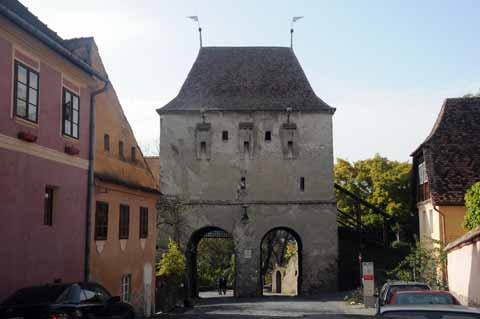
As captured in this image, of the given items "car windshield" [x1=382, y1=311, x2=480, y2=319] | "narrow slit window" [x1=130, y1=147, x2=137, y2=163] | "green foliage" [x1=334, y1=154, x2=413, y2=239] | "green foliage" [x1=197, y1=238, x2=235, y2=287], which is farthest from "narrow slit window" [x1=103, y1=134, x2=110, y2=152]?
"green foliage" [x1=197, y1=238, x2=235, y2=287]

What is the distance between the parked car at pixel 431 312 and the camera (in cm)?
874

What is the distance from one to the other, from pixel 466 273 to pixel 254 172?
72.5ft

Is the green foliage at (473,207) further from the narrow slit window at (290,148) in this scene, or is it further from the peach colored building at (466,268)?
the narrow slit window at (290,148)

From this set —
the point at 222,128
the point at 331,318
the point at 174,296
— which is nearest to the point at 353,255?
the point at 222,128

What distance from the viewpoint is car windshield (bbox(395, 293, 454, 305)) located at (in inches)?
587

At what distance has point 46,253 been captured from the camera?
17.1 m

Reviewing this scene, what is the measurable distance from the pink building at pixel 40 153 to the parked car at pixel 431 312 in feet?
30.3

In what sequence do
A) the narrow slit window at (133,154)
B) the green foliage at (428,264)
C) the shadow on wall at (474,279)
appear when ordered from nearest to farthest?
the shadow on wall at (474,279)
the narrow slit window at (133,154)
the green foliage at (428,264)

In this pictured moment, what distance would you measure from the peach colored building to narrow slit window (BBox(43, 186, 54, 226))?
11.8 m

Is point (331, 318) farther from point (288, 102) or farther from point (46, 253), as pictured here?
point (288, 102)

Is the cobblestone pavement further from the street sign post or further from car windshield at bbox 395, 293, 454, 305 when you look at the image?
car windshield at bbox 395, 293, 454, 305

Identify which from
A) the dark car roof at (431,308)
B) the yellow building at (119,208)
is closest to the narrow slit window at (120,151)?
the yellow building at (119,208)

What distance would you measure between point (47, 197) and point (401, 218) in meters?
37.8

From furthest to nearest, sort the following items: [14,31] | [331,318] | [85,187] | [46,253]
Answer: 1. [85,187]
2. [46,253]
3. [14,31]
4. [331,318]
